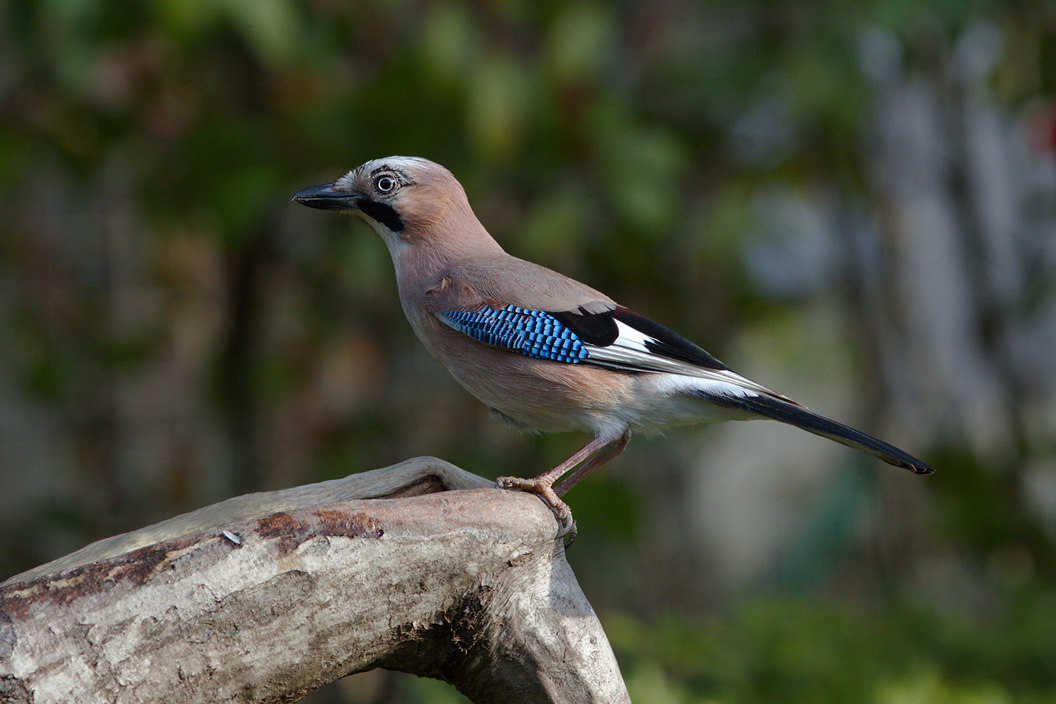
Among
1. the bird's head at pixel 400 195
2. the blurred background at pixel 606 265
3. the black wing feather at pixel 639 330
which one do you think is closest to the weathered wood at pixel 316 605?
the black wing feather at pixel 639 330

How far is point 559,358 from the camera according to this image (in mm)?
2416

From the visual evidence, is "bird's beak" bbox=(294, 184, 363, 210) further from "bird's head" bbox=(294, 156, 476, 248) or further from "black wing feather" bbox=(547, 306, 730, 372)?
"black wing feather" bbox=(547, 306, 730, 372)

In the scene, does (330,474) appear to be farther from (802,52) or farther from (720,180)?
(802,52)

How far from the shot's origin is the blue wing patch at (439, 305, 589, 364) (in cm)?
242

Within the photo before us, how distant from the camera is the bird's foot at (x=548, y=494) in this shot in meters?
2.22

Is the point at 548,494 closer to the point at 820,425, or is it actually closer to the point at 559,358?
the point at 559,358

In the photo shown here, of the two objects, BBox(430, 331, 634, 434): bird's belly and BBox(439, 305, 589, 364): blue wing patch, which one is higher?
BBox(439, 305, 589, 364): blue wing patch

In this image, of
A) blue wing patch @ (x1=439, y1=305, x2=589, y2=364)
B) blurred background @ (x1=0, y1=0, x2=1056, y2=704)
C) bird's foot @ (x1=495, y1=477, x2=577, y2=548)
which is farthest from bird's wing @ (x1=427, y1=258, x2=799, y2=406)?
blurred background @ (x1=0, y1=0, x2=1056, y2=704)

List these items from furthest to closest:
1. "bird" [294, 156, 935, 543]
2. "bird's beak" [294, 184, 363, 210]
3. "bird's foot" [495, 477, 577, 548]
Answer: "bird's beak" [294, 184, 363, 210] → "bird" [294, 156, 935, 543] → "bird's foot" [495, 477, 577, 548]

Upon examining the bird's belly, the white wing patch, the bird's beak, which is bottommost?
the bird's belly

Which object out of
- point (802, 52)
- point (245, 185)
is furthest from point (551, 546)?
point (802, 52)

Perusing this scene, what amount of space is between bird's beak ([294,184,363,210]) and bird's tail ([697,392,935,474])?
0.99 metres

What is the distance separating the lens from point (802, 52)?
4.28m

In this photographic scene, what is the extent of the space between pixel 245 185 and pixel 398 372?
2.56 m
